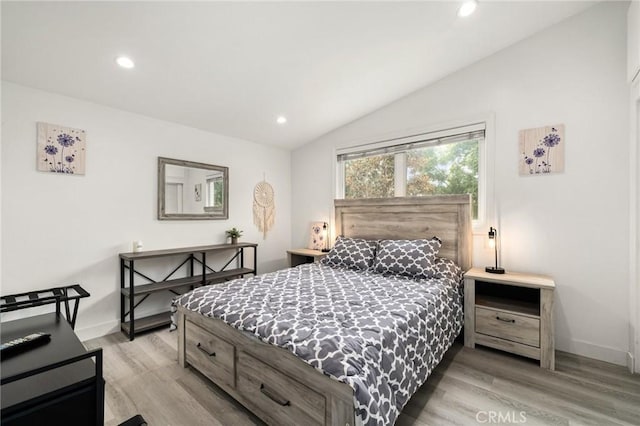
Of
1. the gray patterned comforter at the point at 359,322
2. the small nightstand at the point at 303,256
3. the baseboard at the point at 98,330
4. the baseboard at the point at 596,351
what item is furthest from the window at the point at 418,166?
the baseboard at the point at 98,330

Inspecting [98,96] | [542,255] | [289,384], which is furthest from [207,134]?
[542,255]

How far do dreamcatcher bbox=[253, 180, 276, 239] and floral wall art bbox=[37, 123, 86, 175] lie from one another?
6.90 ft

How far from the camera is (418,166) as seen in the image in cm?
356

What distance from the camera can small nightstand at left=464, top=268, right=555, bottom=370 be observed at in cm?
229

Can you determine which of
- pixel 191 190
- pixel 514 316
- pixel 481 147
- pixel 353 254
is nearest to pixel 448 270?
pixel 514 316

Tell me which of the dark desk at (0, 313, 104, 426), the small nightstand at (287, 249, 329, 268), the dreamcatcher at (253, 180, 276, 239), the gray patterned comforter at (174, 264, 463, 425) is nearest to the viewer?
the dark desk at (0, 313, 104, 426)

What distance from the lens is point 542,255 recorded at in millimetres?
2682

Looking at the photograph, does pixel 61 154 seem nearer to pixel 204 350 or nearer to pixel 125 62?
pixel 125 62

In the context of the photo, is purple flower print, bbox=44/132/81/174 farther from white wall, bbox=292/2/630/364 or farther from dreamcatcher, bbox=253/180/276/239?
white wall, bbox=292/2/630/364

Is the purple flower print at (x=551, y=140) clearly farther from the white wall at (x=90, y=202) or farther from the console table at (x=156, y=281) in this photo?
the white wall at (x=90, y=202)

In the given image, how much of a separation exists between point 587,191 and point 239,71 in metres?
3.32

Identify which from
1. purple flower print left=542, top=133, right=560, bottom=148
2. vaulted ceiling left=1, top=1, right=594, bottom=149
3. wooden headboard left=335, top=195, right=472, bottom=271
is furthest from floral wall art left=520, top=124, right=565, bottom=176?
vaulted ceiling left=1, top=1, right=594, bottom=149

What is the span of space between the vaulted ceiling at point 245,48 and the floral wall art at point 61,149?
363 mm

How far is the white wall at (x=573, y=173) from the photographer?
2365 millimetres
